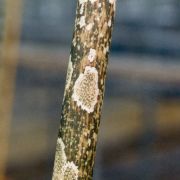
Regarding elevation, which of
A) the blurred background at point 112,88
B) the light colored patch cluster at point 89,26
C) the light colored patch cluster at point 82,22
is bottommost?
the blurred background at point 112,88

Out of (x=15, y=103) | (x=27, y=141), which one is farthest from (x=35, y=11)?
(x=27, y=141)

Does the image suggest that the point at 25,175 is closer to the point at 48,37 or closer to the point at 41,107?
the point at 41,107

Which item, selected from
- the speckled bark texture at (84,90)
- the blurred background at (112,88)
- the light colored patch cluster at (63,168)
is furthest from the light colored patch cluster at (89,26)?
the blurred background at (112,88)

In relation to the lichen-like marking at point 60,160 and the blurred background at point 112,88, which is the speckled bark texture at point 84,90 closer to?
the lichen-like marking at point 60,160

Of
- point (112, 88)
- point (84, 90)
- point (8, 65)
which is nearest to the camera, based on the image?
point (84, 90)

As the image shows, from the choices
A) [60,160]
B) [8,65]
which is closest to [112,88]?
[8,65]

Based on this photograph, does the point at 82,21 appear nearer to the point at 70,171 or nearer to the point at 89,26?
the point at 89,26

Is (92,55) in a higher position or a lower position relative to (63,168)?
higher

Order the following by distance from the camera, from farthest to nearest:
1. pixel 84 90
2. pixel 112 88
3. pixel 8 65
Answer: pixel 112 88 → pixel 8 65 → pixel 84 90
